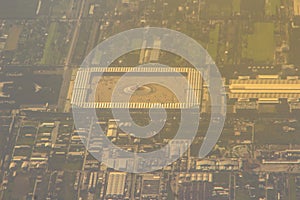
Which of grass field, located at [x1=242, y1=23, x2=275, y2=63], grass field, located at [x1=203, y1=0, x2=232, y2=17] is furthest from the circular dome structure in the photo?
grass field, located at [x1=203, y1=0, x2=232, y2=17]

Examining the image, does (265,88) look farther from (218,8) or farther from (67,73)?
(67,73)

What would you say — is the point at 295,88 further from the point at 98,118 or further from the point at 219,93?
the point at 98,118

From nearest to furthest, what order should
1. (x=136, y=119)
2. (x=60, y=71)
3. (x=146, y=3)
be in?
(x=136, y=119)
(x=60, y=71)
(x=146, y=3)

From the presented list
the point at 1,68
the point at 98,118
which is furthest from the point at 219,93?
the point at 1,68

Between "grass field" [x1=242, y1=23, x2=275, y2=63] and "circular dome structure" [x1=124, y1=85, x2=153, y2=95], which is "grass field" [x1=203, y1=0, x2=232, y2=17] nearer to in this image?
"grass field" [x1=242, y1=23, x2=275, y2=63]

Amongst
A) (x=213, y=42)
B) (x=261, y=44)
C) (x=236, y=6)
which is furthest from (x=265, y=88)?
(x=236, y=6)
